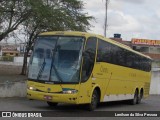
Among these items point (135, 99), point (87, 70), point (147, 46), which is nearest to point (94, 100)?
point (87, 70)

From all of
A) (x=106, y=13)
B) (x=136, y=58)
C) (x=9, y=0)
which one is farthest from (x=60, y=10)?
(x=106, y=13)

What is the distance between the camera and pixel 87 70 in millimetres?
19438

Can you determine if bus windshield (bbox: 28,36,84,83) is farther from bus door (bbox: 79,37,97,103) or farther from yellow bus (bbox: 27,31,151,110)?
bus door (bbox: 79,37,97,103)

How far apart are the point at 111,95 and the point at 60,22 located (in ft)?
44.6

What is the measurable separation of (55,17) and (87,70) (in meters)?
16.1

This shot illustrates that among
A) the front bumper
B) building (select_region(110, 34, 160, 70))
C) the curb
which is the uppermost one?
building (select_region(110, 34, 160, 70))

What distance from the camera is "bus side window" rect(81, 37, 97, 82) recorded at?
1922 cm

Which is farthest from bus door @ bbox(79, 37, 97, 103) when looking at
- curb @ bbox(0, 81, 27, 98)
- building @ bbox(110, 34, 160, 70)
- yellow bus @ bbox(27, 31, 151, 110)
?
building @ bbox(110, 34, 160, 70)

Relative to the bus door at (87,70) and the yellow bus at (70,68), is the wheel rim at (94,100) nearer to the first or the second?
the yellow bus at (70,68)

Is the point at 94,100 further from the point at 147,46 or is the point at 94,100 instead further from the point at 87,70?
the point at 147,46

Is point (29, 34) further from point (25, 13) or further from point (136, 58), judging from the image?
point (136, 58)

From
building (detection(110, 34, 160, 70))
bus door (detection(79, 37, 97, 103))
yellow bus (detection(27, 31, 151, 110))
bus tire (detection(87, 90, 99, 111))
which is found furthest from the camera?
building (detection(110, 34, 160, 70))

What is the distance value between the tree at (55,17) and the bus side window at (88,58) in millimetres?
14491

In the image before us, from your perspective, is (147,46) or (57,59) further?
(147,46)
